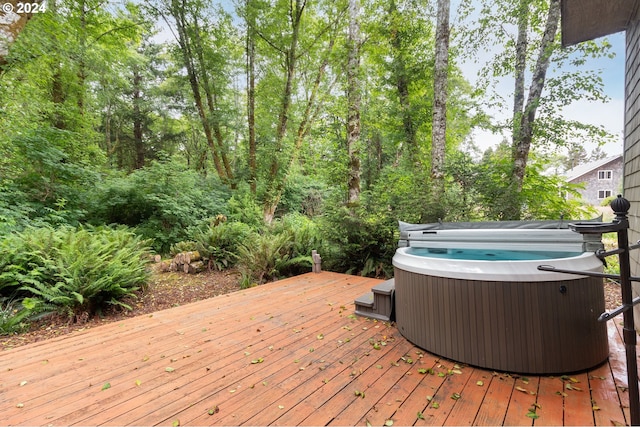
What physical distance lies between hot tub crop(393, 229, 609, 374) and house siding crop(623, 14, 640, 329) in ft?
2.75

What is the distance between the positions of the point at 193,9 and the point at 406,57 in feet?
20.0

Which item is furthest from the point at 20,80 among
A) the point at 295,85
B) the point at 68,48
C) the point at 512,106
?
the point at 512,106

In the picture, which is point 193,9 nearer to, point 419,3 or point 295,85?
point 295,85

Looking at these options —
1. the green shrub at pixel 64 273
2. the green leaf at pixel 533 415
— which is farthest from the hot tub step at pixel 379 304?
the green shrub at pixel 64 273

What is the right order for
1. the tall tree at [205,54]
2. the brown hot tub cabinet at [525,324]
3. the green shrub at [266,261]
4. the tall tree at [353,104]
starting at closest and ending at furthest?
the brown hot tub cabinet at [525,324] → the green shrub at [266,261] → the tall tree at [353,104] → the tall tree at [205,54]

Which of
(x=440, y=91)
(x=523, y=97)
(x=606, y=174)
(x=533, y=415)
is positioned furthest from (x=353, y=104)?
(x=606, y=174)

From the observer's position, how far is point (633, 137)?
2.60 m

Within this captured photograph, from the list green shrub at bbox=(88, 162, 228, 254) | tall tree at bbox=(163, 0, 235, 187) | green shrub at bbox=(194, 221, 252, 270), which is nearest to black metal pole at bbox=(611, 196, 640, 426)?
green shrub at bbox=(194, 221, 252, 270)

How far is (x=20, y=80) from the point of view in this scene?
16.8ft

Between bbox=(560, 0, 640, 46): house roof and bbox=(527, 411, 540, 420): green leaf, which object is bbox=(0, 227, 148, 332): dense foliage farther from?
bbox=(560, 0, 640, 46): house roof

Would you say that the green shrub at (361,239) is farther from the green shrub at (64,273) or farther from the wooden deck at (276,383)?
the green shrub at (64,273)

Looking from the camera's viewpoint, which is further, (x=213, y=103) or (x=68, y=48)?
(x=213, y=103)

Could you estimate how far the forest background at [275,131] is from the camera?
454cm

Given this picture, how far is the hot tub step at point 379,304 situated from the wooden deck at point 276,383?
0.12 m
